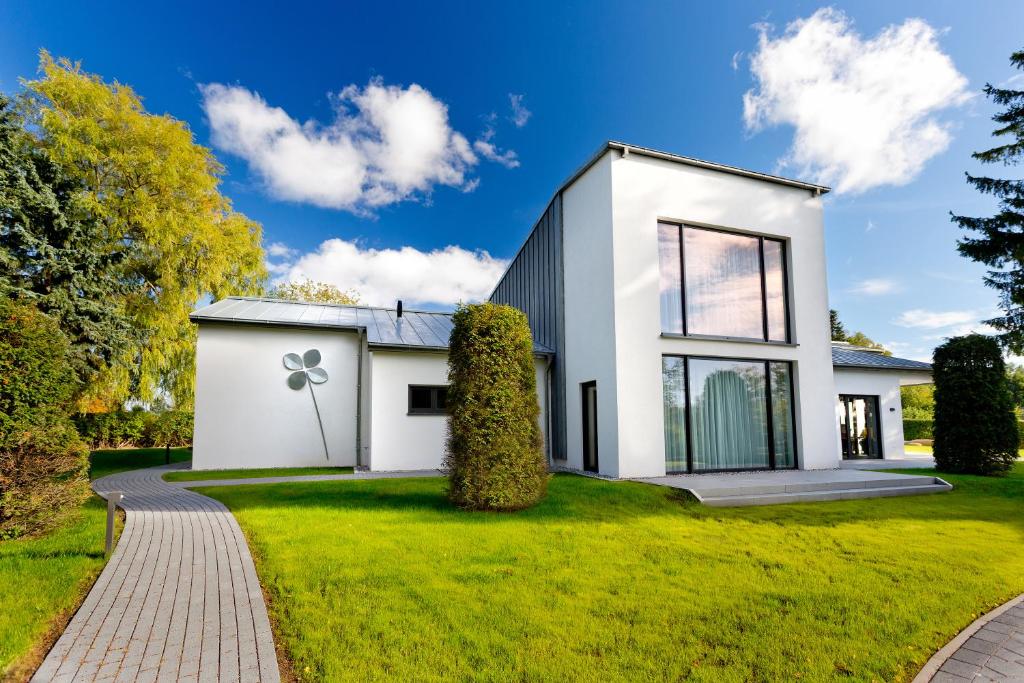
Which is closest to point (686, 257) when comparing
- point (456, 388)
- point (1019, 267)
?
point (456, 388)

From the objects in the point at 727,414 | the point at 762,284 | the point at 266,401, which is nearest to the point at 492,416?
the point at 727,414

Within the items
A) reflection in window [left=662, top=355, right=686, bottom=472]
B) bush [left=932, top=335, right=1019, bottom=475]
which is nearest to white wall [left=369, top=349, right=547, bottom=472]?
reflection in window [left=662, top=355, right=686, bottom=472]

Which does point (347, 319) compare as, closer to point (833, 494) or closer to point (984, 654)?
point (833, 494)

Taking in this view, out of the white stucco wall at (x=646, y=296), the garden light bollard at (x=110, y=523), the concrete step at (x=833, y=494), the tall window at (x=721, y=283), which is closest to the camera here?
the garden light bollard at (x=110, y=523)

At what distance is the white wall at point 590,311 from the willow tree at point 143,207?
11596mm

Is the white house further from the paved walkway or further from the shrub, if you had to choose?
the shrub

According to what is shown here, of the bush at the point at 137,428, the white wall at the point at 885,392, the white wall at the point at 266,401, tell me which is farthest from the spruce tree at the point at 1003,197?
the bush at the point at 137,428

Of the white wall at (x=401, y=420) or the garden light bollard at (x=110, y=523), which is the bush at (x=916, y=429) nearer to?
the white wall at (x=401, y=420)

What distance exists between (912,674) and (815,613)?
77cm

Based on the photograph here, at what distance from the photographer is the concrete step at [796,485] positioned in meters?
8.12

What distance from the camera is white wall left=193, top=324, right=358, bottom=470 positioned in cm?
1239

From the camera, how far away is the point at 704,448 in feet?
33.7

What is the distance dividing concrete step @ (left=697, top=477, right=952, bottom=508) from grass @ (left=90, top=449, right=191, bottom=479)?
44.0 ft

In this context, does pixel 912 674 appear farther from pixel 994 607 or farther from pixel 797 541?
pixel 797 541
